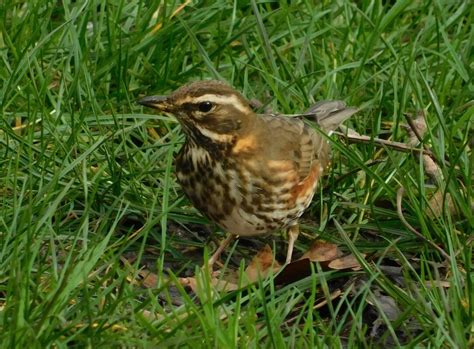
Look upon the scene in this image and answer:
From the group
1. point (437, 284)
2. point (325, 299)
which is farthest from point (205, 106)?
point (437, 284)

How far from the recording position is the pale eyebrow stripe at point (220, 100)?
601cm

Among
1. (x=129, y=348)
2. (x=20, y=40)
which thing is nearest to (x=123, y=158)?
(x=20, y=40)

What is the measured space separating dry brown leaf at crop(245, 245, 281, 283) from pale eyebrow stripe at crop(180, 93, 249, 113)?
0.74 m

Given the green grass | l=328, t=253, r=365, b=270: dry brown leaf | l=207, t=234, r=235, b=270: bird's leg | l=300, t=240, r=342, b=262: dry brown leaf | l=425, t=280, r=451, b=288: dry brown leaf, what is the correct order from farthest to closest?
l=207, t=234, r=235, b=270: bird's leg → l=300, t=240, r=342, b=262: dry brown leaf → l=328, t=253, r=365, b=270: dry brown leaf → l=425, t=280, r=451, b=288: dry brown leaf → the green grass

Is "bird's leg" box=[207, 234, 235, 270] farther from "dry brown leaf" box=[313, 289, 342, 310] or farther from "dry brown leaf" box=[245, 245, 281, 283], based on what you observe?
"dry brown leaf" box=[313, 289, 342, 310]

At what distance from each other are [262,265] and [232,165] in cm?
55

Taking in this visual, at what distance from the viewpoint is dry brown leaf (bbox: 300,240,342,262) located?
6.31m

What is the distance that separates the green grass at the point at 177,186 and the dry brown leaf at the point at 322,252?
82 millimetres

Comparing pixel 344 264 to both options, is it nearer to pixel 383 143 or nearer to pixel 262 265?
pixel 262 265

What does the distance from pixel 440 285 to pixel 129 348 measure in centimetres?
135

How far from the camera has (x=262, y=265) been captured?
637 cm

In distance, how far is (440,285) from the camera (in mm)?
5406

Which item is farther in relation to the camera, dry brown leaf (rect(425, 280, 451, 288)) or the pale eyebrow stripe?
the pale eyebrow stripe

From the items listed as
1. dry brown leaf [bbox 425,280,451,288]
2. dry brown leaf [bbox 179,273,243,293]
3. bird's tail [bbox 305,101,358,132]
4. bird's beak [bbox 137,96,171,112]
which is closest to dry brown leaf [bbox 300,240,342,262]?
dry brown leaf [bbox 179,273,243,293]
